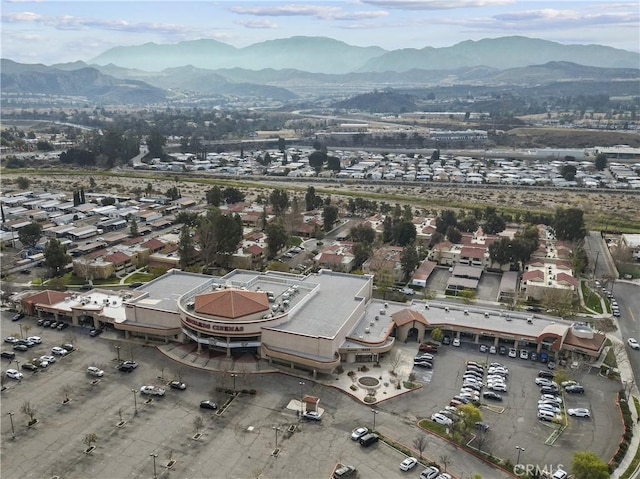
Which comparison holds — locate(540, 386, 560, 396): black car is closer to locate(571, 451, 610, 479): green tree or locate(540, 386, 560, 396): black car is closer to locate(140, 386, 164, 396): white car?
locate(571, 451, 610, 479): green tree

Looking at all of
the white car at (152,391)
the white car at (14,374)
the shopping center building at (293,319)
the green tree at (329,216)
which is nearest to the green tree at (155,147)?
the green tree at (329,216)

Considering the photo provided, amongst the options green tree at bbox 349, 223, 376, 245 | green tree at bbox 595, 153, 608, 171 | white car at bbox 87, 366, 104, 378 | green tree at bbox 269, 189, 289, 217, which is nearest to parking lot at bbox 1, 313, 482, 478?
white car at bbox 87, 366, 104, 378

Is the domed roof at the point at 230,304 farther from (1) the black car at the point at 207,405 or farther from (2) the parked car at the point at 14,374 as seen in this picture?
(2) the parked car at the point at 14,374

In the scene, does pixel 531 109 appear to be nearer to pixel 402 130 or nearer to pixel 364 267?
pixel 402 130

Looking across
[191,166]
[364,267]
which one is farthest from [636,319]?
[191,166]

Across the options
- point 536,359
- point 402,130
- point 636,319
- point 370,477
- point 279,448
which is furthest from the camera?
point 402,130

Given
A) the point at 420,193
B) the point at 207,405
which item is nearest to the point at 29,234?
the point at 207,405
